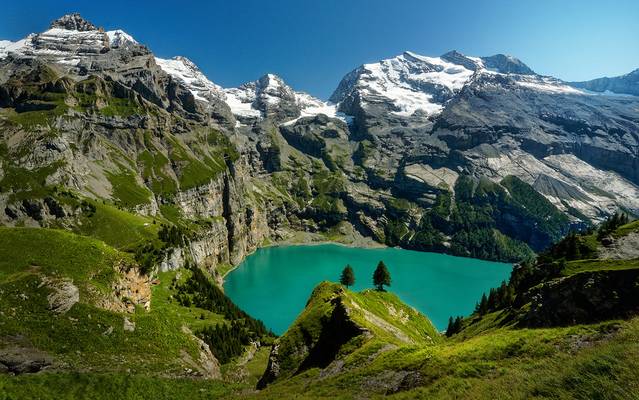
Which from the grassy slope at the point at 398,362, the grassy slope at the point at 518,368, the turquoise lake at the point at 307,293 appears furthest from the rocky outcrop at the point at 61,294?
the turquoise lake at the point at 307,293

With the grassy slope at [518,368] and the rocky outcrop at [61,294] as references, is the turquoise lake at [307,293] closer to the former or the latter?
the rocky outcrop at [61,294]

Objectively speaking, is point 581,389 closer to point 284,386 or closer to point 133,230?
point 284,386

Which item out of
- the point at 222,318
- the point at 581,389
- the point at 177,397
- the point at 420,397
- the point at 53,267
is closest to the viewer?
the point at 581,389

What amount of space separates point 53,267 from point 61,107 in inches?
6982

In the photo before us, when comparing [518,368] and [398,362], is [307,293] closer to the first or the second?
[398,362]

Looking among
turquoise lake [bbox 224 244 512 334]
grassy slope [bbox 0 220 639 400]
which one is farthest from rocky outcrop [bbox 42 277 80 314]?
turquoise lake [bbox 224 244 512 334]

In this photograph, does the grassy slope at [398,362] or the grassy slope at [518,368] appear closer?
the grassy slope at [518,368]

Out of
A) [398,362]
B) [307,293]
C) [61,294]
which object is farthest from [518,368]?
[307,293]

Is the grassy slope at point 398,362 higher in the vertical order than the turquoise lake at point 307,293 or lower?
higher

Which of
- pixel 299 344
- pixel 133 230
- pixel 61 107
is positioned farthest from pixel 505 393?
pixel 61 107

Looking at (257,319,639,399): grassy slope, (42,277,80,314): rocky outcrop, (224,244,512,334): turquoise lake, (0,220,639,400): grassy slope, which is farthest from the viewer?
(224,244,512,334): turquoise lake

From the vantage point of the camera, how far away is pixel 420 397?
1766 centimetres

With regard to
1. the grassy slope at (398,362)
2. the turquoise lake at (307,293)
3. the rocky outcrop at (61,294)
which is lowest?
the turquoise lake at (307,293)

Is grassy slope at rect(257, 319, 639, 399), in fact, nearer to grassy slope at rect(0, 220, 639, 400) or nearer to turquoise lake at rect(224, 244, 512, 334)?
grassy slope at rect(0, 220, 639, 400)
